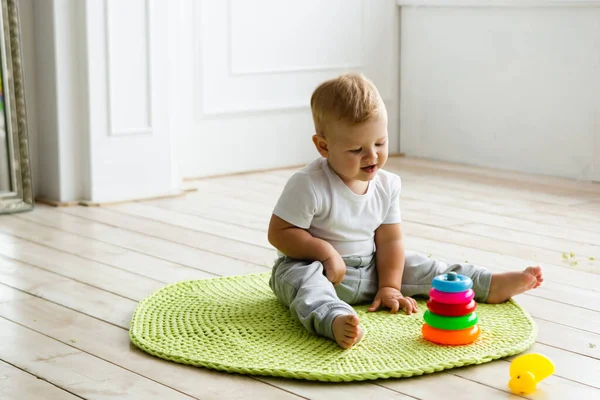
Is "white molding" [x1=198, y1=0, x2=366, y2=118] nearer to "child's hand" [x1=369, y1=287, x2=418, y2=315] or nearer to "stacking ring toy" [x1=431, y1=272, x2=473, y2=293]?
"child's hand" [x1=369, y1=287, x2=418, y2=315]

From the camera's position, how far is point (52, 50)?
9.29 feet

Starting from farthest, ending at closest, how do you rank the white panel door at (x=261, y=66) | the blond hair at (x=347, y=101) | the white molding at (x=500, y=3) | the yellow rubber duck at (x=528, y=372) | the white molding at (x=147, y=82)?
the white panel door at (x=261, y=66) < the white molding at (x=500, y=3) < the white molding at (x=147, y=82) < the blond hair at (x=347, y=101) < the yellow rubber duck at (x=528, y=372)

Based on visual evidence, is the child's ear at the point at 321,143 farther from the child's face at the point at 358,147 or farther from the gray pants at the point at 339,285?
the gray pants at the point at 339,285

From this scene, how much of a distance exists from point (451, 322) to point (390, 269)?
257 millimetres

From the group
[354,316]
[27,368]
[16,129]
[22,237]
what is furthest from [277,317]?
[16,129]

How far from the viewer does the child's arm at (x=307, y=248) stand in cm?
173

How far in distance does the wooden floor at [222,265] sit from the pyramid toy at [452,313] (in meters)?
0.09

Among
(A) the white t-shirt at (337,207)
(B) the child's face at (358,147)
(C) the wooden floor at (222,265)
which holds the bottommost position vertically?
(C) the wooden floor at (222,265)

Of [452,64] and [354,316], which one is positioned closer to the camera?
[354,316]

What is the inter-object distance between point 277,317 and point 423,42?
2258 mm

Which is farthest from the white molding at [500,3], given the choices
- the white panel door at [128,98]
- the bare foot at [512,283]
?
the bare foot at [512,283]

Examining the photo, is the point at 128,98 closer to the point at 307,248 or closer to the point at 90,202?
the point at 90,202

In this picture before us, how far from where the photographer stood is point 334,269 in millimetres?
1724

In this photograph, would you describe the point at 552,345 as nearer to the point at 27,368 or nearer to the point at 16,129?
the point at 27,368
